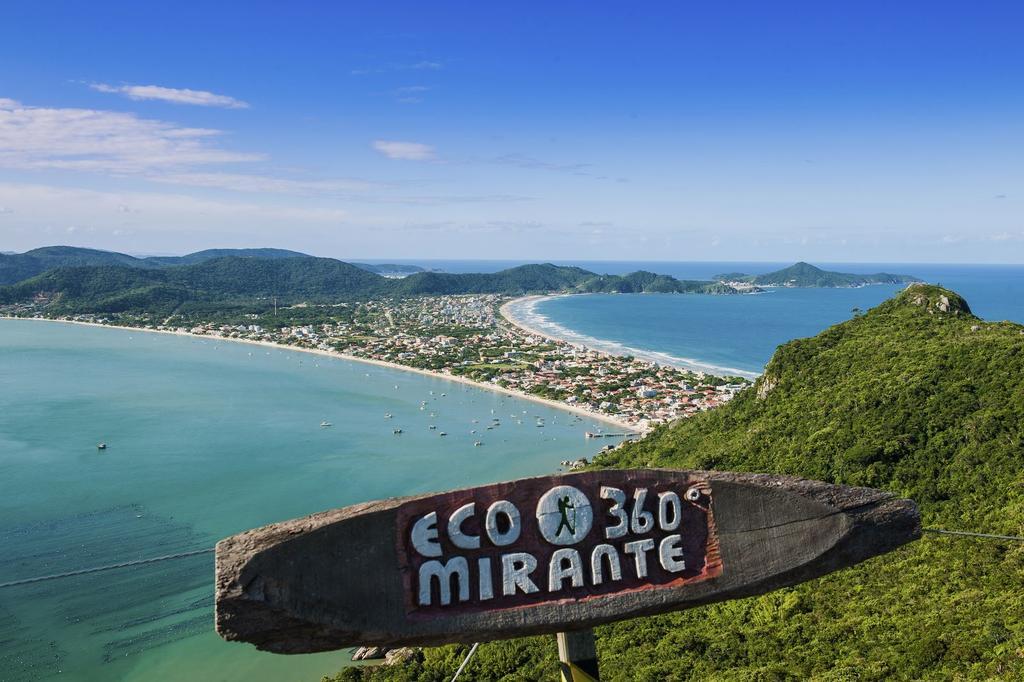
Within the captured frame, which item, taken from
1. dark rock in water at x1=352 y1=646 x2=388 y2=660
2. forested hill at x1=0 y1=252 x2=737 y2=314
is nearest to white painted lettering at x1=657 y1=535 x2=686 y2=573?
dark rock in water at x1=352 y1=646 x2=388 y2=660

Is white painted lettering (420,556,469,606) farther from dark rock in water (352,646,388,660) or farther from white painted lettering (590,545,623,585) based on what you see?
dark rock in water (352,646,388,660)

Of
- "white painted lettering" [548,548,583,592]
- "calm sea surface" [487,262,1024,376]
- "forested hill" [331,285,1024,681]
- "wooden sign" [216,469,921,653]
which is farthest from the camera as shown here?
"calm sea surface" [487,262,1024,376]

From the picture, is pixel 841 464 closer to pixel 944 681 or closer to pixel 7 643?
pixel 944 681

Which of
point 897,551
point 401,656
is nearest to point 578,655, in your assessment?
point 897,551

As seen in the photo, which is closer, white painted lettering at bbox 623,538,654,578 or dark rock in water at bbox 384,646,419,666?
white painted lettering at bbox 623,538,654,578

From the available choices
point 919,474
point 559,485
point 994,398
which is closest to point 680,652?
point 919,474

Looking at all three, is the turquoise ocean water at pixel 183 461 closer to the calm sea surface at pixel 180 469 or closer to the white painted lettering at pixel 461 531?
the calm sea surface at pixel 180 469

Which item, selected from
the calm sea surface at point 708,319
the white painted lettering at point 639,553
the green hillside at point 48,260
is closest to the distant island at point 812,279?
the calm sea surface at point 708,319
